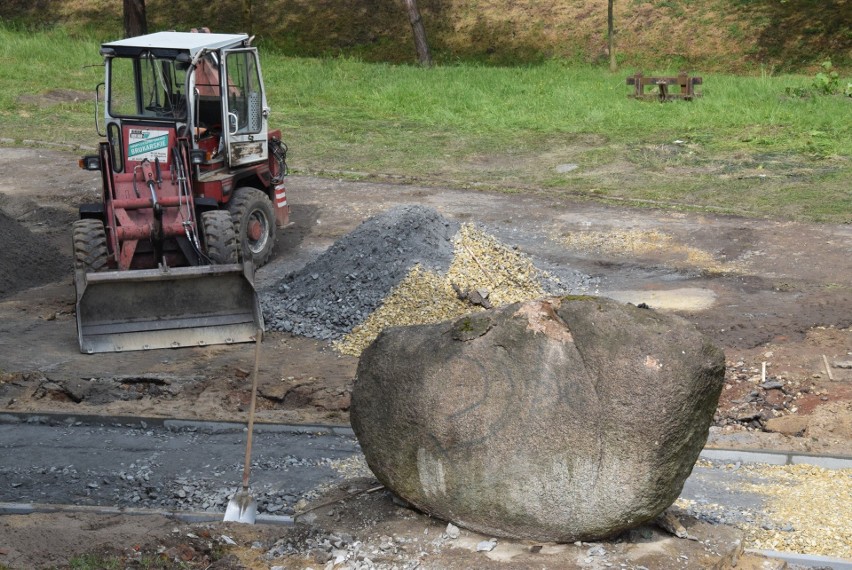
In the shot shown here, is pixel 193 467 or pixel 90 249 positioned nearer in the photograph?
pixel 193 467

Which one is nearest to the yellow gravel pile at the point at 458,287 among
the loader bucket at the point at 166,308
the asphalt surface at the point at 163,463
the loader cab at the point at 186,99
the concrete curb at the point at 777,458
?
the loader bucket at the point at 166,308

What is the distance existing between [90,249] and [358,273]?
10.1ft

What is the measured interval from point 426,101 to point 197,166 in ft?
39.0

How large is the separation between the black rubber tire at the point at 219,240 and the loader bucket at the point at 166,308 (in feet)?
2.66

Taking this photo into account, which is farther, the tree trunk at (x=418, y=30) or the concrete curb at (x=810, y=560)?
the tree trunk at (x=418, y=30)

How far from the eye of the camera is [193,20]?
36.5m

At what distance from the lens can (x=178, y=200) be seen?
12539mm

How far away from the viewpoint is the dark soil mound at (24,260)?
14.1 meters

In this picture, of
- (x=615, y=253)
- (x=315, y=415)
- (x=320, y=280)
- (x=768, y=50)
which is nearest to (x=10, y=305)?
(x=320, y=280)

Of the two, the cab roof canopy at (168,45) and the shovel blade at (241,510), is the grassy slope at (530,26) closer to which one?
the cab roof canopy at (168,45)

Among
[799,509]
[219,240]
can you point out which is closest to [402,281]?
[219,240]

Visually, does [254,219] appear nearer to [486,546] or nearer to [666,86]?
[486,546]

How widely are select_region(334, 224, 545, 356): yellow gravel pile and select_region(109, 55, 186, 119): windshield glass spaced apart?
385 cm

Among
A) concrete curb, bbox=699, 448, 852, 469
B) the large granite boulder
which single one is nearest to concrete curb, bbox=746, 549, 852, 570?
the large granite boulder
